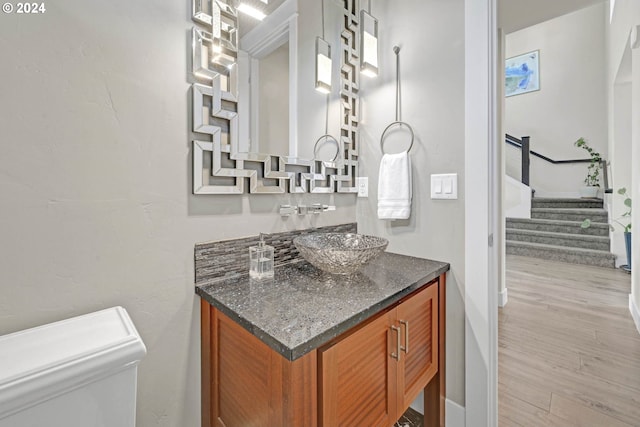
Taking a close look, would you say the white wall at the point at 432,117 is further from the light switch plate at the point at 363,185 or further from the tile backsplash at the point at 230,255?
the tile backsplash at the point at 230,255

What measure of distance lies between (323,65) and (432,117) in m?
0.61

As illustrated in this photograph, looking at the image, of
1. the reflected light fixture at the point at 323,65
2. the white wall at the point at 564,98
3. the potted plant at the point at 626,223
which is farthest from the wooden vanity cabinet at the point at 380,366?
the white wall at the point at 564,98

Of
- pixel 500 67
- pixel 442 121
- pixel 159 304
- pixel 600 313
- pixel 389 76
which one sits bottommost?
pixel 600 313

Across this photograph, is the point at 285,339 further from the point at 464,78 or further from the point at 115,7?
the point at 464,78

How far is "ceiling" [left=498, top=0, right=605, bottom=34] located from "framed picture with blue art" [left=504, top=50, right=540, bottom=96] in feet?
14.5

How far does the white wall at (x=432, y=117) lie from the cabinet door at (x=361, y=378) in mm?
510

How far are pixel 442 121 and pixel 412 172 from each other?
Answer: 27cm

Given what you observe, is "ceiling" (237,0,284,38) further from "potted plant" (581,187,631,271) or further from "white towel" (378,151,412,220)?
"potted plant" (581,187,631,271)

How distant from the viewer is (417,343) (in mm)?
1127

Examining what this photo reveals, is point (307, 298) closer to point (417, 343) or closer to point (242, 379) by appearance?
point (242, 379)

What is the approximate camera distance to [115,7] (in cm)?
85

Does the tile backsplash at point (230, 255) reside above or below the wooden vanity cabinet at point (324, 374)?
above

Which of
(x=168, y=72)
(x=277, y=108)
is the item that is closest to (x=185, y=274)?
(x=168, y=72)

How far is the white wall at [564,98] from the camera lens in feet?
16.7
